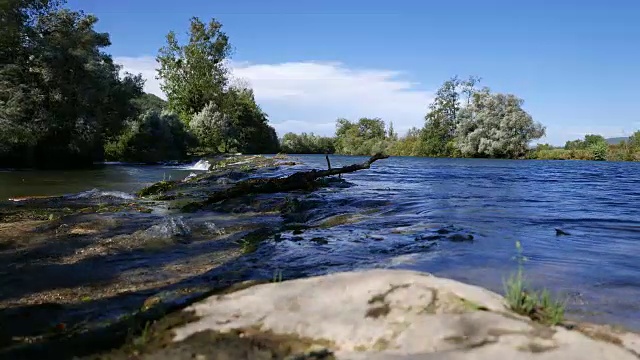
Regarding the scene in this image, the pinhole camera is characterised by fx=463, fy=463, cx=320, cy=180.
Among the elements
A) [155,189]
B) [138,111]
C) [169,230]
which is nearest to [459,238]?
[169,230]

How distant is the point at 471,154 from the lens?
70.2 m

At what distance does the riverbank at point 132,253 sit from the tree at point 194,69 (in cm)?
5306

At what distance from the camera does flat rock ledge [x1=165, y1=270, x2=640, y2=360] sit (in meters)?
2.98

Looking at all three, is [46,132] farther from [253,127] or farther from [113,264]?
[253,127]

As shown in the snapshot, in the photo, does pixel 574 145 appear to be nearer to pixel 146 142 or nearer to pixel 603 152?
pixel 603 152

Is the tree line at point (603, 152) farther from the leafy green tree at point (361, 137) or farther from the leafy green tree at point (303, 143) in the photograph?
the leafy green tree at point (303, 143)

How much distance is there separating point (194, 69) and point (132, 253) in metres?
60.3

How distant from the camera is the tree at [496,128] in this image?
214 ft

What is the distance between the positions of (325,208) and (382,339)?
31.2 feet

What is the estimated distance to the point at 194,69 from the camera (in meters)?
63.6

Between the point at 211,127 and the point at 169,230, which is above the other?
the point at 211,127

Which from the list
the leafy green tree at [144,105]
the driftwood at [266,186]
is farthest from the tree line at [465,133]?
the driftwood at [266,186]

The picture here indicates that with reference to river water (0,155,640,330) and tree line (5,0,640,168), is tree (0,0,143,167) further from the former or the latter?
river water (0,155,640,330)

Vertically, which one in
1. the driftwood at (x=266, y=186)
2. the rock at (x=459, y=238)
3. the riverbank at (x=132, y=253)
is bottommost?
the riverbank at (x=132, y=253)
